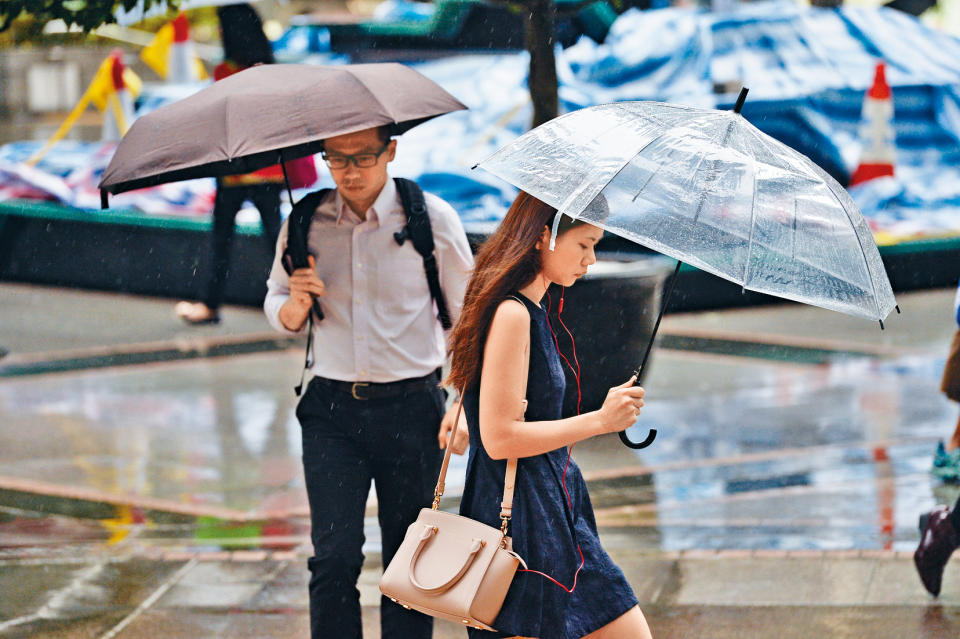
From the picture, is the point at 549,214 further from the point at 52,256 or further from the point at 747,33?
the point at 747,33

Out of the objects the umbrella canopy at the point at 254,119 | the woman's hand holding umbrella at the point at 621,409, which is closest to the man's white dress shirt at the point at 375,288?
the umbrella canopy at the point at 254,119

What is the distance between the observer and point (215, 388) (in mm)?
8617

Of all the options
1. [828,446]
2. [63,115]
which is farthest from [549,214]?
[63,115]

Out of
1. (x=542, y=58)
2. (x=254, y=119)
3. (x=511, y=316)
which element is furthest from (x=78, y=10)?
(x=511, y=316)

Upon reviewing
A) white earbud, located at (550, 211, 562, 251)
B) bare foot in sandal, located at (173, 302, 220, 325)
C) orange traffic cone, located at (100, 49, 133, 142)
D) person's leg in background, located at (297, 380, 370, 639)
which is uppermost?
white earbud, located at (550, 211, 562, 251)

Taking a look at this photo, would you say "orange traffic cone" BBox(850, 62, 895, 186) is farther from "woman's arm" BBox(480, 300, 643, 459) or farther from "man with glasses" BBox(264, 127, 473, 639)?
"woman's arm" BBox(480, 300, 643, 459)

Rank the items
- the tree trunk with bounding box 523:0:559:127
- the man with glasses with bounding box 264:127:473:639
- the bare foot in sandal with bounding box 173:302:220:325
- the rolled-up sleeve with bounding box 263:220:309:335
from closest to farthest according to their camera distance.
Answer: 1. the man with glasses with bounding box 264:127:473:639
2. the rolled-up sleeve with bounding box 263:220:309:335
3. the tree trunk with bounding box 523:0:559:127
4. the bare foot in sandal with bounding box 173:302:220:325

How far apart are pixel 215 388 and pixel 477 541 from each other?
5777 millimetres

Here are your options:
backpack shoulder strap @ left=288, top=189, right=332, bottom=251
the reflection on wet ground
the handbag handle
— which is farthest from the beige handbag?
the reflection on wet ground

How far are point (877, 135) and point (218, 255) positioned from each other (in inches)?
254

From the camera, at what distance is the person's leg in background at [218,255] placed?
32.0 feet

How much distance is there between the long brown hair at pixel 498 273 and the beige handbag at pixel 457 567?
0.71ft

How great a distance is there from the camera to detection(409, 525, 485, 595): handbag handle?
3.08 meters

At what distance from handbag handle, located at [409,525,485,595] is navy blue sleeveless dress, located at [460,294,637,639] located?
0.12 meters
